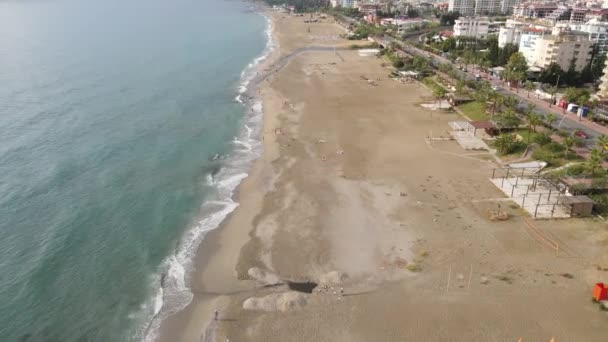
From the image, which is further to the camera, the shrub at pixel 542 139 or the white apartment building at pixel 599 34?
the white apartment building at pixel 599 34

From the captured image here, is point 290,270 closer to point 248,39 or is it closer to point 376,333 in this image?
point 376,333

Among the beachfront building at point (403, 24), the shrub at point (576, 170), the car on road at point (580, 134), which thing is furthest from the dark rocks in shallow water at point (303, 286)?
the beachfront building at point (403, 24)

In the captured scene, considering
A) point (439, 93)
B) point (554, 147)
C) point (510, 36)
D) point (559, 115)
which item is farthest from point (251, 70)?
point (554, 147)

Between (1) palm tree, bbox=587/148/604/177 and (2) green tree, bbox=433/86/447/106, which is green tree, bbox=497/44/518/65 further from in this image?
(1) palm tree, bbox=587/148/604/177

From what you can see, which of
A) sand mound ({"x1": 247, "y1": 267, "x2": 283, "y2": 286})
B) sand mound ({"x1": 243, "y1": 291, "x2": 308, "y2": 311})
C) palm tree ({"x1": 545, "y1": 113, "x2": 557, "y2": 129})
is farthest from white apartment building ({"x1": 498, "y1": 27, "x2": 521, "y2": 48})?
sand mound ({"x1": 243, "y1": 291, "x2": 308, "y2": 311})

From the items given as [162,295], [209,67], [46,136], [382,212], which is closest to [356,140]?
[382,212]

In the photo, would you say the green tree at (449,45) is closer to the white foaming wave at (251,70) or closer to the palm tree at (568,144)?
the white foaming wave at (251,70)

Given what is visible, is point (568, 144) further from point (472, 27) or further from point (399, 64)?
point (472, 27)
